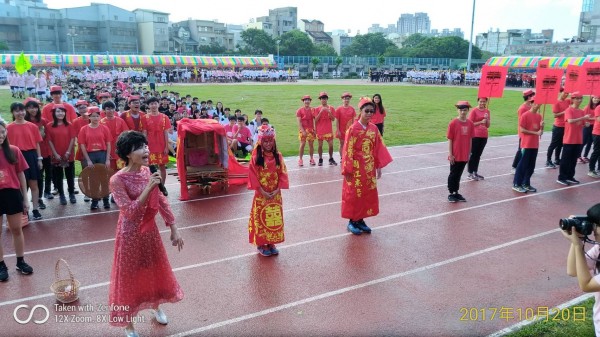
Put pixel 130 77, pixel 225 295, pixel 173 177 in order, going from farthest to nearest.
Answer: pixel 130 77 < pixel 173 177 < pixel 225 295

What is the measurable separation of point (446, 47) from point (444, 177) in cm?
7112

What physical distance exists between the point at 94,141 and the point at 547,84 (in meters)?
9.04

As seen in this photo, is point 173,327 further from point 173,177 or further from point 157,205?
point 173,177

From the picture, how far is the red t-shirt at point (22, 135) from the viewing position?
7254 mm

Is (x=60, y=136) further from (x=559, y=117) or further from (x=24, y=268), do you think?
(x=559, y=117)

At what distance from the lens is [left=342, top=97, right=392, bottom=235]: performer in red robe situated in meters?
6.88

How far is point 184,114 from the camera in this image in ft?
45.3

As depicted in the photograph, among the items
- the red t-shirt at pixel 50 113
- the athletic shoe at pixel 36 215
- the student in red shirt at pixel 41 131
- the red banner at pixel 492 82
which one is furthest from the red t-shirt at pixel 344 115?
the athletic shoe at pixel 36 215

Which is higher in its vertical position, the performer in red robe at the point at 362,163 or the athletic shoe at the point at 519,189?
the performer in red robe at the point at 362,163

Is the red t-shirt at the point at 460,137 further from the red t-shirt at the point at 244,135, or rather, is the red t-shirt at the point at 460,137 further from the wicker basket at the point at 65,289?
the wicker basket at the point at 65,289

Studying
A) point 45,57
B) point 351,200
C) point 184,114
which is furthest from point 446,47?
point 351,200

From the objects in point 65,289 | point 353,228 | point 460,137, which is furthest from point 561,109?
point 65,289

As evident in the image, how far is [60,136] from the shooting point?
8219 mm

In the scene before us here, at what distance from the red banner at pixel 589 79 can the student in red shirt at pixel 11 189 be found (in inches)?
441
